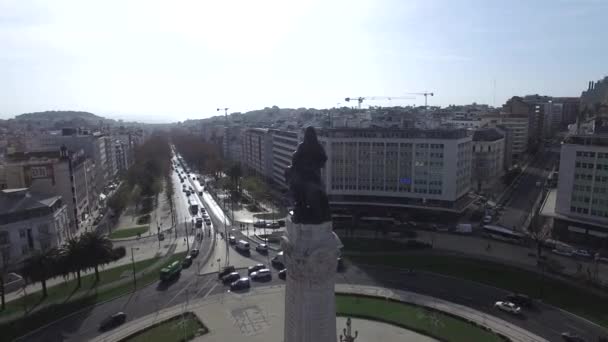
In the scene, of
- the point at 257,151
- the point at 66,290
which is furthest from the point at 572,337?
the point at 257,151

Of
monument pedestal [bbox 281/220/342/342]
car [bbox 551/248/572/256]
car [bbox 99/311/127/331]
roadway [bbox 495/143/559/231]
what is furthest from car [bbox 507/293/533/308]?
car [bbox 99/311/127/331]

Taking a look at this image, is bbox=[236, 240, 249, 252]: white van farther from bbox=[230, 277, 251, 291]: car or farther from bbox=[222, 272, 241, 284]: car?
bbox=[230, 277, 251, 291]: car

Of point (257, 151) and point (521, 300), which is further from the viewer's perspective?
point (257, 151)

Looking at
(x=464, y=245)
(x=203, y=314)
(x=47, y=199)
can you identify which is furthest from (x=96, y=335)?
(x=464, y=245)

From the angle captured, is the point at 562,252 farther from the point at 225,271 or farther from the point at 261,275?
the point at 225,271

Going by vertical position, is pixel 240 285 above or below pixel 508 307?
below

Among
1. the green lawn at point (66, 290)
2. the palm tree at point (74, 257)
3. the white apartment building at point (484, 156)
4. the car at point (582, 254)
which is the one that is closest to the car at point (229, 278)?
the green lawn at point (66, 290)
